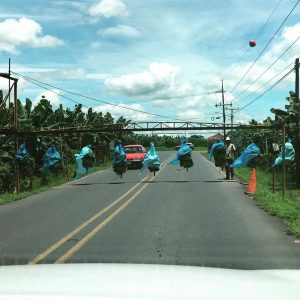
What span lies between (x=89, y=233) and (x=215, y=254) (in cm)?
320

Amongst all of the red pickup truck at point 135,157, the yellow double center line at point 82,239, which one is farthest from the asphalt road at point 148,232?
the red pickup truck at point 135,157

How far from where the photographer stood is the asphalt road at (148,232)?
26.4ft

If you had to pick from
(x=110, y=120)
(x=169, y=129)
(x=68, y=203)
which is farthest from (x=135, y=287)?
(x=110, y=120)

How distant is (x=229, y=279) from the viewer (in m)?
3.55

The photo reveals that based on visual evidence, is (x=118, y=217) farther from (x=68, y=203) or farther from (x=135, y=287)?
(x=135, y=287)

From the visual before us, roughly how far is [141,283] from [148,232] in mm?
7205

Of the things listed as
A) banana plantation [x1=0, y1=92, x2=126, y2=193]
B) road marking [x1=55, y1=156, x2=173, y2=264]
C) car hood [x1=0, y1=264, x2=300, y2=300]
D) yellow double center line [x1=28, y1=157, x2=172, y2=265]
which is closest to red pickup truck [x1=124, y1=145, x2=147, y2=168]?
banana plantation [x1=0, y1=92, x2=126, y2=193]

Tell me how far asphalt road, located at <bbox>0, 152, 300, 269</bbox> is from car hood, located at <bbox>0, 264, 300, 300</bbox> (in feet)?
11.5

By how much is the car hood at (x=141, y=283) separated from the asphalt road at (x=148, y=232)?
3516mm

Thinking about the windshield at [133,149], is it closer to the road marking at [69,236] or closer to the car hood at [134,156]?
the car hood at [134,156]

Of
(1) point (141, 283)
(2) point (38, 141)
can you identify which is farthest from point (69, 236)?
(2) point (38, 141)

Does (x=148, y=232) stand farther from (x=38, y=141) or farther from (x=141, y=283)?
(x=38, y=141)

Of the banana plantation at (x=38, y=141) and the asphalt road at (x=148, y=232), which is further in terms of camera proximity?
the banana plantation at (x=38, y=141)

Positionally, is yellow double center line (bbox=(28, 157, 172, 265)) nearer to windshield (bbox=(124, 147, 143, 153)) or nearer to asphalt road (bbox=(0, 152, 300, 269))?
asphalt road (bbox=(0, 152, 300, 269))
